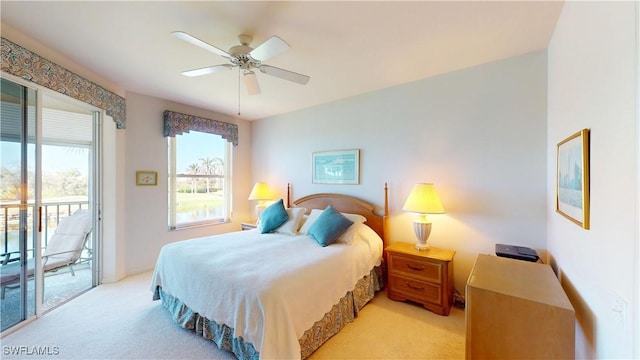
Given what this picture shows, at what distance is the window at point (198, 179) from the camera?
13.0 ft

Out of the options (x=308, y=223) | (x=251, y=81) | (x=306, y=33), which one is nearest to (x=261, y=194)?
(x=308, y=223)

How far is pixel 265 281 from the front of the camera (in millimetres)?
1742

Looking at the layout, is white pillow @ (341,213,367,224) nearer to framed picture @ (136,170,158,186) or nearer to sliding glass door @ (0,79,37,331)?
framed picture @ (136,170,158,186)

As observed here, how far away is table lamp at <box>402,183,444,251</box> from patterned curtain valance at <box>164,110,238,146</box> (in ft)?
11.4

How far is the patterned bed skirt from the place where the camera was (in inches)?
72.2

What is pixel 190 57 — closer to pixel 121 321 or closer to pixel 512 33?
pixel 121 321

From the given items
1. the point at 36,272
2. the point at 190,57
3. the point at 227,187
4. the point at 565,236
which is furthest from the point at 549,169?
the point at 36,272

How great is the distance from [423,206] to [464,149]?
0.81 metres

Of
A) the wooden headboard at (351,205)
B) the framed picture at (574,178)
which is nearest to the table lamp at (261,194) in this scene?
the wooden headboard at (351,205)

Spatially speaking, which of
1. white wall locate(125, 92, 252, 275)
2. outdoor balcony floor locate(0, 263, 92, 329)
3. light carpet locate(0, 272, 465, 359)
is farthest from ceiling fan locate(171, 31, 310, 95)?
outdoor balcony floor locate(0, 263, 92, 329)

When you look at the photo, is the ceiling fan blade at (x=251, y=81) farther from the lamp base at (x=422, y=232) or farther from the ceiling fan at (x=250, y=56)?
the lamp base at (x=422, y=232)

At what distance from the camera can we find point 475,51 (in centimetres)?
229

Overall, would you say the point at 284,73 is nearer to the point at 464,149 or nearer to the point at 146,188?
the point at 464,149

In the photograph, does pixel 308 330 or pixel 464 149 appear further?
pixel 464 149
